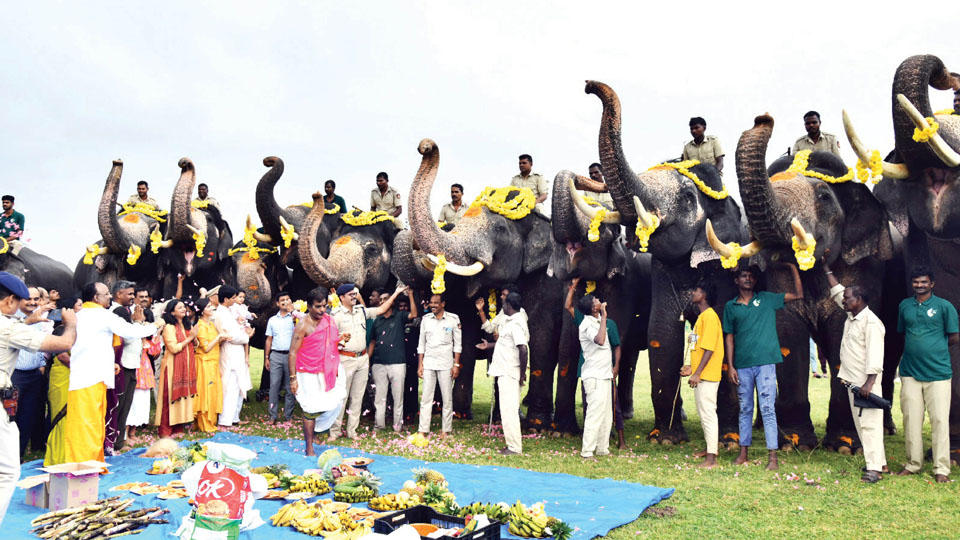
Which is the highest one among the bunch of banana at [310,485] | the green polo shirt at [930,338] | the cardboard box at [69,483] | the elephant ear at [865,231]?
the elephant ear at [865,231]

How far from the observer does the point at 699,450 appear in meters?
8.06

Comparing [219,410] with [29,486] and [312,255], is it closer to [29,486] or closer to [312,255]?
[312,255]

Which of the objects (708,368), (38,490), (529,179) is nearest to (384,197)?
(529,179)

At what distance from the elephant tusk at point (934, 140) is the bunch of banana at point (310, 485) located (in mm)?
5890

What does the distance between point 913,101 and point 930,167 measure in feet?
2.20

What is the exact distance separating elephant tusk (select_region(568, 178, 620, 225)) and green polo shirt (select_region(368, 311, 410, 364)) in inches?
112

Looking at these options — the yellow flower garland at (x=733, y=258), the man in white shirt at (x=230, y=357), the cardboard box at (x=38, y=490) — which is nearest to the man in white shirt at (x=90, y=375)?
the cardboard box at (x=38, y=490)

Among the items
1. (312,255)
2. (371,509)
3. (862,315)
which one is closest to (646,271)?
(862,315)

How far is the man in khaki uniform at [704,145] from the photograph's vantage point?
29.8 ft

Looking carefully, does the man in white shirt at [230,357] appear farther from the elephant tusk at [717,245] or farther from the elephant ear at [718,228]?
the elephant tusk at [717,245]

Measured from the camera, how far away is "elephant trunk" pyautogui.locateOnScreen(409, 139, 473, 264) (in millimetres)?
8797

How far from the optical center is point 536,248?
9.80 m

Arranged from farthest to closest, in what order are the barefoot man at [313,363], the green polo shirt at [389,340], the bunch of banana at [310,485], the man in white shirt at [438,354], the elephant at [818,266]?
the green polo shirt at [389,340], the man in white shirt at [438,354], the barefoot man at [313,363], the elephant at [818,266], the bunch of banana at [310,485]

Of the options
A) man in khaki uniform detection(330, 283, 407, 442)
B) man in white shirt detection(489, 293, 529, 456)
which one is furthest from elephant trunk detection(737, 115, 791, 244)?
man in khaki uniform detection(330, 283, 407, 442)
